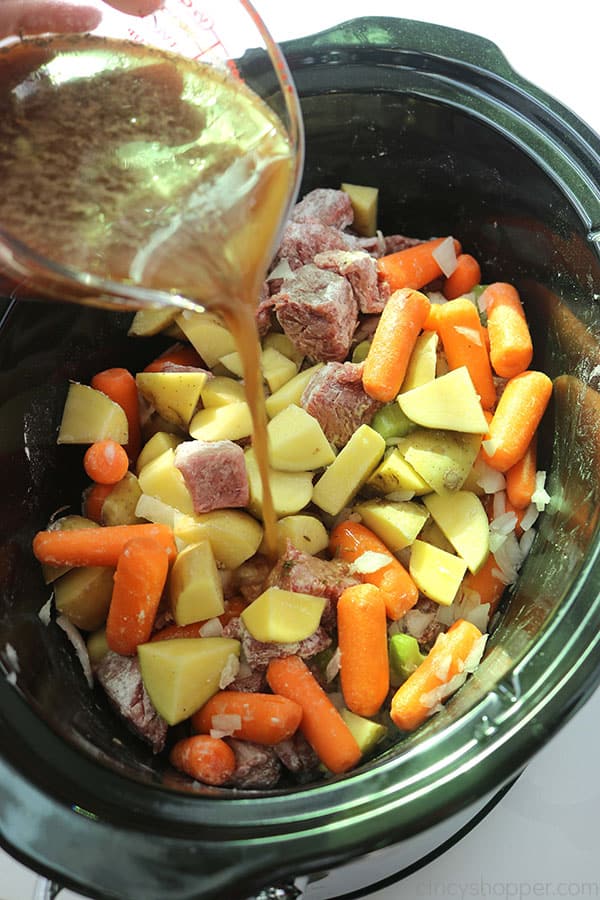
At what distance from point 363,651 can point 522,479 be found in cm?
51

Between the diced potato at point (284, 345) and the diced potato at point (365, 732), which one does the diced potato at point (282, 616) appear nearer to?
the diced potato at point (365, 732)

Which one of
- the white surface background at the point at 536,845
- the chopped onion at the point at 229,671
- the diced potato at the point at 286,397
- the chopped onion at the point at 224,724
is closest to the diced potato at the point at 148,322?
the diced potato at the point at 286,397

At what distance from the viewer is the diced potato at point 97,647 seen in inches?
67.6

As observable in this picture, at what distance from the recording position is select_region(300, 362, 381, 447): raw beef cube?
1828 mm

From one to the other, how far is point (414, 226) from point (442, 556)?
93cm

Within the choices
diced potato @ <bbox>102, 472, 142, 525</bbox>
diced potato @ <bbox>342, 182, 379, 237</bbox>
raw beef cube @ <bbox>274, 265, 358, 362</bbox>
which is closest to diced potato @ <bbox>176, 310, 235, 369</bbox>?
raw beef cube @ <bbox>274, 265, 358, 362</bbox>

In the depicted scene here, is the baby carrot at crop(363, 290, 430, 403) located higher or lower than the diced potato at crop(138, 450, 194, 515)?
higher

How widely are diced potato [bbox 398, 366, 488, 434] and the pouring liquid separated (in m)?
0.47

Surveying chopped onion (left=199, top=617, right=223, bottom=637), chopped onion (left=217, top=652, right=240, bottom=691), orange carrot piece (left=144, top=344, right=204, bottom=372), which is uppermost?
orange carrot piece (left=144, top=344, right=204, bottom=372)

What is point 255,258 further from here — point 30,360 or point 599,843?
point 599,843

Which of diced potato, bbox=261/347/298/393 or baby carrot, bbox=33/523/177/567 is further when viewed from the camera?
diced potato, bbox=261/347/298/393

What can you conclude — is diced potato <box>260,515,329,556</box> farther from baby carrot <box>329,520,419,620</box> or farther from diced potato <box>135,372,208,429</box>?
diced potato <box>135,372,208,429</box>

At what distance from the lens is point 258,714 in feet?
5.19

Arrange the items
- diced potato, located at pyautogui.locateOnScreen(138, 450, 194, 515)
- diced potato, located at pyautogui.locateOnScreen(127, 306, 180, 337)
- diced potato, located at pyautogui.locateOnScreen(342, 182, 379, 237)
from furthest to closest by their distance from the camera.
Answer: diced potato, located at pyautogui.locateOnScreen(342, 182, 379, 237)
diced potato, located at pyautogui.locateOnScreen(127, 306, 180, 337)
diced potato, located at pyautogui.locateOnScreen(138, 450, 194, 515)
